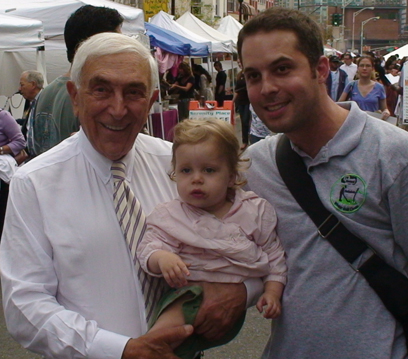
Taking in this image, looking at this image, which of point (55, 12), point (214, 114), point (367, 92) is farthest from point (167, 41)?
point (367, 92)

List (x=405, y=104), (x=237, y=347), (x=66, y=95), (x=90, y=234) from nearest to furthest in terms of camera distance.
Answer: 1. (x=90, y=234)
2. (x=66, y=95)
3. (x=237, y=347)
4. (x=405, y=104)

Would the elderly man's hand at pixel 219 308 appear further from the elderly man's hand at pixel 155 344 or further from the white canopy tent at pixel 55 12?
the white canopy tent at pixel 55 12

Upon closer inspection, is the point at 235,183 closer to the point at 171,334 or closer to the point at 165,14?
the point at 171,334

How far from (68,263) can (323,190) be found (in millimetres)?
932

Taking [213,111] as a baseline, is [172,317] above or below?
above

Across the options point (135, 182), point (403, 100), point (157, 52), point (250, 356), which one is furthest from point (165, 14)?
point (135, 182)

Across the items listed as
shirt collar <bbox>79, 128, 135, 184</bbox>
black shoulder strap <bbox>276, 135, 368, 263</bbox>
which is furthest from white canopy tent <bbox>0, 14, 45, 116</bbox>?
black shoulder strap <bbox>276, 135, 368, 263</bbox>

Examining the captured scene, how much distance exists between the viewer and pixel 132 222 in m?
2.11

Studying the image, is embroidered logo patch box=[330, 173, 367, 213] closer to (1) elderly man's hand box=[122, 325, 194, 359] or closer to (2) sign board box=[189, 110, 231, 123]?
(1) elderly man's hand box=[122, 325, 194, 359]

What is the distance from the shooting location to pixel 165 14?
17609 millimetres

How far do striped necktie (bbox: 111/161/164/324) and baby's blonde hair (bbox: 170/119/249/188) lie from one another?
0.22m

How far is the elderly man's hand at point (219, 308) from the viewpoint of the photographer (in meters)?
2.02

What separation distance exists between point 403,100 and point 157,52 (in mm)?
6784

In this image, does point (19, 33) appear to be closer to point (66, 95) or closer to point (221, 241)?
point (66, 95)
